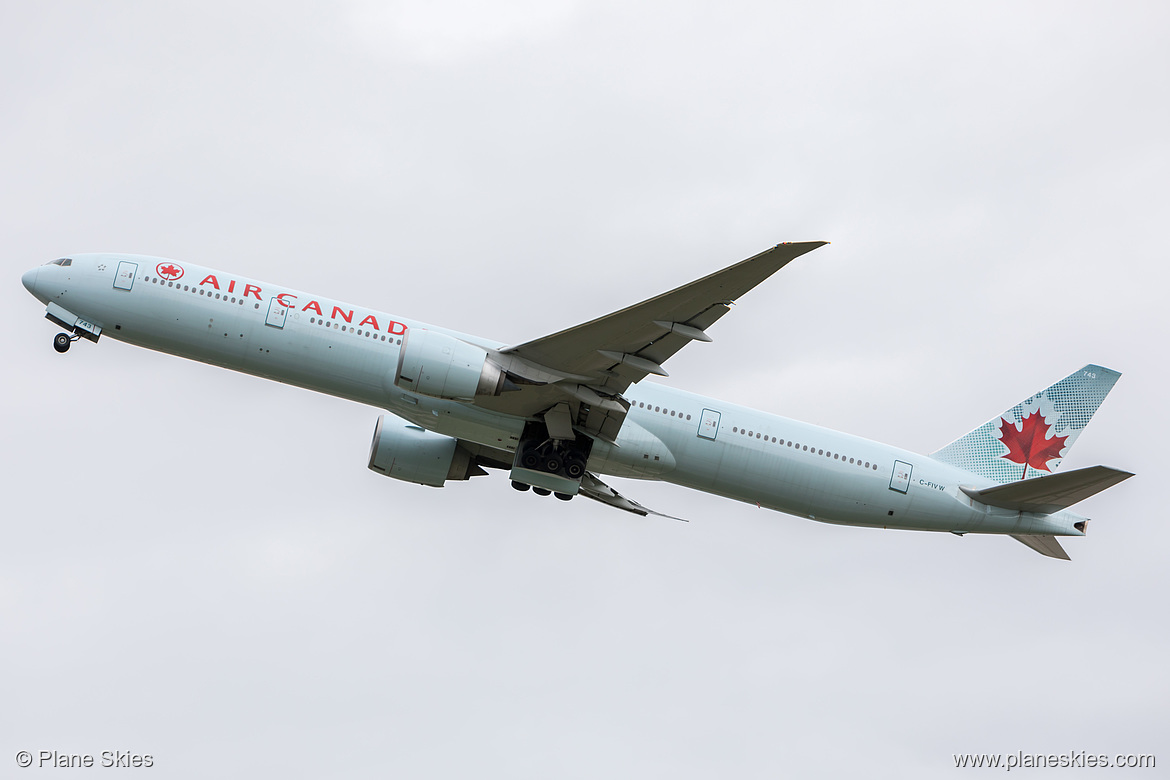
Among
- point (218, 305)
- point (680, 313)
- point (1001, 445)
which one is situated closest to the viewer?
point (680, 313)

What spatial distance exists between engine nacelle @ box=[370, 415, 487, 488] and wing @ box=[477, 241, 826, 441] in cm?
534

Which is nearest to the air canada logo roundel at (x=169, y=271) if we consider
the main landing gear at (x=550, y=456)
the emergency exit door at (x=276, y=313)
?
the emergency exit door at (x=276, y=313)

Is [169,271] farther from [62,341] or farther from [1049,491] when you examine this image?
[1049,491]

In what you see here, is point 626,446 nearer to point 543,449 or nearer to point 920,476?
point 543,449

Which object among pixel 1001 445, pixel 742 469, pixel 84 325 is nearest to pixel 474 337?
pixel 742 469

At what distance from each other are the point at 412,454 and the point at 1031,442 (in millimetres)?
20068

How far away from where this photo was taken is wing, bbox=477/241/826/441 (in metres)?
24.6

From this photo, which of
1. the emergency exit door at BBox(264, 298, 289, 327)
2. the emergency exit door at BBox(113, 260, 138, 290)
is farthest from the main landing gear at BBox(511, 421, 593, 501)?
the emergency exit door at BBox(113, 260, 138, 290)

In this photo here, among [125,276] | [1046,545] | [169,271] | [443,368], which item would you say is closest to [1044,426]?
[1046,545]

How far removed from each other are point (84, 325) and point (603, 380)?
14.2 meters

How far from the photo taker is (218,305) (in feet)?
91.1

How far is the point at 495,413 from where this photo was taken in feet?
94.9

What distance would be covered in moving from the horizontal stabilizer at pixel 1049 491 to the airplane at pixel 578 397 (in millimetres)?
62

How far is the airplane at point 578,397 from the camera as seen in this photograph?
1062 inches
